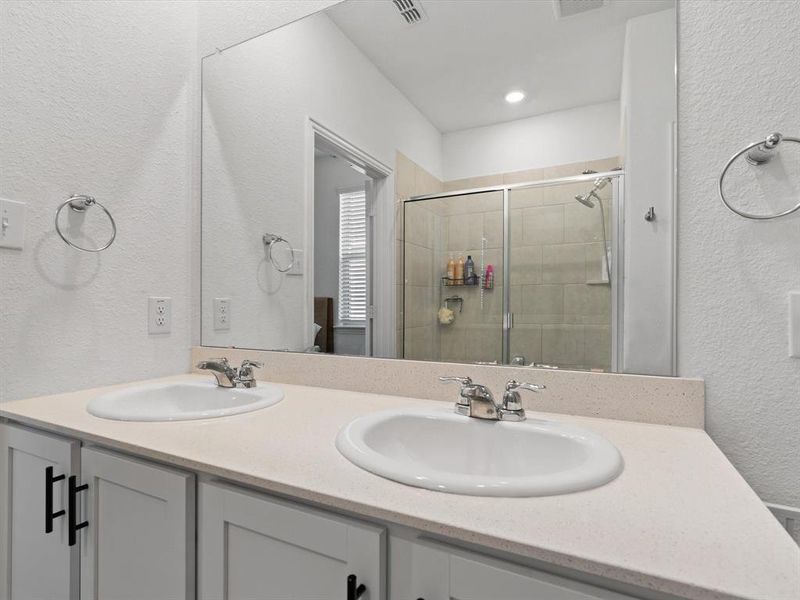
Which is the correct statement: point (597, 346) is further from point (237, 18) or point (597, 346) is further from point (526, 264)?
point (237, 18)

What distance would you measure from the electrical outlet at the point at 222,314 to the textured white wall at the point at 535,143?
0.95 metres

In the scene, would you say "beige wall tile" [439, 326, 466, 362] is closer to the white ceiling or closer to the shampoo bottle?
the shampoo bottle

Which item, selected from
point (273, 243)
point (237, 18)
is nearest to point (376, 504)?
point (273, 243)

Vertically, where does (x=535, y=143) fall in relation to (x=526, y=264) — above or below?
above

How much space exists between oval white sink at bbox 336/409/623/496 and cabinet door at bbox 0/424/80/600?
688 millimetres

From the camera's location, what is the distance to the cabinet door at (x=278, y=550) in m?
0.61

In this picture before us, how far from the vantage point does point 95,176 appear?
4.14 feet

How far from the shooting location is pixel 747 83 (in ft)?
2.85

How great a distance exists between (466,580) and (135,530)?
700 millimetres

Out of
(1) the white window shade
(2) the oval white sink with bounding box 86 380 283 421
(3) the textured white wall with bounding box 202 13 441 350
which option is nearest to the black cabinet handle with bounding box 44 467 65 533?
(2) the oval white sink with bounding box 86 380 283 421

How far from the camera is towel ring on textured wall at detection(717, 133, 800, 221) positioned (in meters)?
0.81

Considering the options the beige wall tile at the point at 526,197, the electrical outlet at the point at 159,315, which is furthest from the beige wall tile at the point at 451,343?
the electrical outlet at the point at 159,315

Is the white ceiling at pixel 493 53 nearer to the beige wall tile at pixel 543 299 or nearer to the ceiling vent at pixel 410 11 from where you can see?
the ceiling vent at pixel 410 11

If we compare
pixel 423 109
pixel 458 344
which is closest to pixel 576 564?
pixel 458 344
